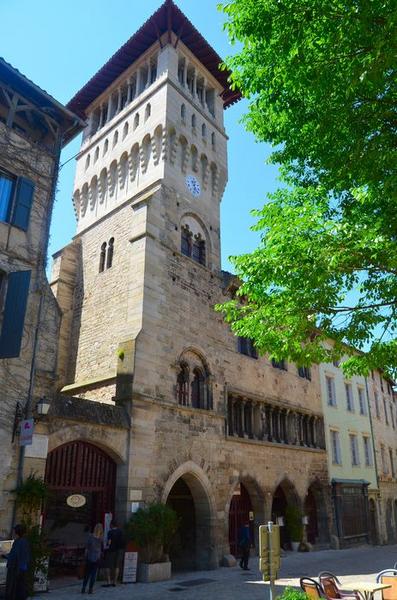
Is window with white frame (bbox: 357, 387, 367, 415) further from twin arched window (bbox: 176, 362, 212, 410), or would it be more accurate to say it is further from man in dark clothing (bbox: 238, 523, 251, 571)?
man in dark clothing (bbox: 238, 523, 251, 571)

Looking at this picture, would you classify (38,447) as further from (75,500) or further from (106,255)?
(106,255)

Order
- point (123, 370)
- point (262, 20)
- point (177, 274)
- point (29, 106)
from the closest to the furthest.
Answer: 1. point (262, 20)
2. point (29, 106)
3. point (123, 370)
4. point (177, 274)

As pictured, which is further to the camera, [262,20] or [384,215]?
[384,215]

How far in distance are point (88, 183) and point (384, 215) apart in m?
16.5

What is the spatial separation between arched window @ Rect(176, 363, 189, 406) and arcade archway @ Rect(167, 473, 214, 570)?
235 centimetres

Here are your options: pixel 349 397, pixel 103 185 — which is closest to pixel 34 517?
pixel 103 185

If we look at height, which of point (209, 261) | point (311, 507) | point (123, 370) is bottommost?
point (311, 507)

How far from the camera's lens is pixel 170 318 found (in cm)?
1636

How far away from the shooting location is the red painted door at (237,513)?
57.4 ft

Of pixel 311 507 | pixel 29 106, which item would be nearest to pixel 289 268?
pixel 29 106

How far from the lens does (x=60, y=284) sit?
19.1m

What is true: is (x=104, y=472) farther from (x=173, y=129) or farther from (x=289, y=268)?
(x=173, y=129)

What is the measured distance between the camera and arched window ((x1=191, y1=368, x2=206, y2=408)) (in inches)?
667

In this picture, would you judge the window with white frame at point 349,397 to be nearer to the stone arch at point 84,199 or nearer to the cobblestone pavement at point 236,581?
the cobblestone pavement at point 236,581
